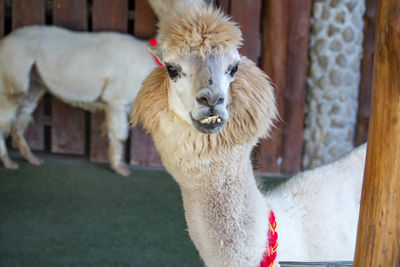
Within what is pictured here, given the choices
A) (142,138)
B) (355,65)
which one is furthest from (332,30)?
(142,138)

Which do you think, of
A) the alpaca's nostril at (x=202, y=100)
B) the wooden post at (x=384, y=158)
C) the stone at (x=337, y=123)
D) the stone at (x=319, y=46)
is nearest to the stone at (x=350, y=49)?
the stone at (x=319, y=46)

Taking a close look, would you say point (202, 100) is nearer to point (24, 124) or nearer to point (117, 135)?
point (117, 135)

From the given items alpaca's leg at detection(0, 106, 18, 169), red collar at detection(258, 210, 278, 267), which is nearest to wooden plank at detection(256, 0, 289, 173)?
alpaca's leg at detection(0, 106, 18, 169)

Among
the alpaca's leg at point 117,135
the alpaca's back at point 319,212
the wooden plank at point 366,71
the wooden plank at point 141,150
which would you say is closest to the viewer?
the alpaca's back at point 319,212

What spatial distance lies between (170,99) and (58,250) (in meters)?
2.00

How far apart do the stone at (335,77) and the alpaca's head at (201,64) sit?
Result: 2936 mm

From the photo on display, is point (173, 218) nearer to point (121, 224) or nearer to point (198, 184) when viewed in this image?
point (121, 224)

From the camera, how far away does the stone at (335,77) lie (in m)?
4.46

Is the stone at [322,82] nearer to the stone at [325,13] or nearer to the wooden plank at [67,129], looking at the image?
the stone at [325,13]

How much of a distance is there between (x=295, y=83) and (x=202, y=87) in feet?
10.4

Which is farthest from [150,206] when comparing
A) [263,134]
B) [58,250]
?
[263,134]

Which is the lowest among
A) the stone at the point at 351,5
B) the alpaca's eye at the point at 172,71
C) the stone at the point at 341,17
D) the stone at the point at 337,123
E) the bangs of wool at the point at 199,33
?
the stone at the point at 337,123

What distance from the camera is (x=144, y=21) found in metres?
4.78

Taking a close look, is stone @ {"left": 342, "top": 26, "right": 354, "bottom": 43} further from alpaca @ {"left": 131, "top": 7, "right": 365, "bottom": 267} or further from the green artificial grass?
alpaca @ {"left": 131, "top": 7, "right": 365, "bottom": 267}
